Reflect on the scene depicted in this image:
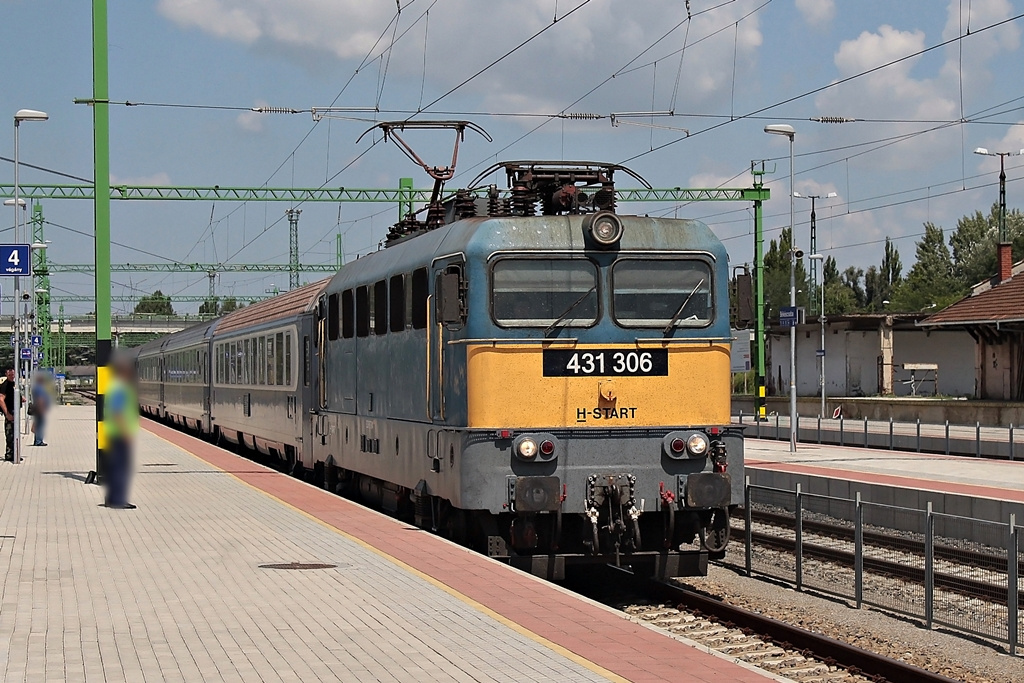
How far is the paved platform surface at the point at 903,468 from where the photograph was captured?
2205 cm

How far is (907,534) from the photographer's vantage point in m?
13.0

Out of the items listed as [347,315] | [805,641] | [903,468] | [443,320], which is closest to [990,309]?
[903,468]

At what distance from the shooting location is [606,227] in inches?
508

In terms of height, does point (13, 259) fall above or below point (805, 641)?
above

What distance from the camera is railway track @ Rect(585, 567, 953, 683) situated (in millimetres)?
9938

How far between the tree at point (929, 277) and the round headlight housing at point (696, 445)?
105 m

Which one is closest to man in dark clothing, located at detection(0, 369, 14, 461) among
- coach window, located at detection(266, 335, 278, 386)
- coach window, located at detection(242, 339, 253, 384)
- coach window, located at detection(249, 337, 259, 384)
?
coach window, located at detection(242, 339, 253, 384)

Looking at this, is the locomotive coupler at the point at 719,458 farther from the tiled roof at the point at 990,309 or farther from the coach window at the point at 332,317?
the tiled roof at the point at 990,309

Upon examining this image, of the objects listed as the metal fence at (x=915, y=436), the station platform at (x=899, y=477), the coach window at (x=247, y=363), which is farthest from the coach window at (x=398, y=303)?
the metal fence at (x=915, y=436)

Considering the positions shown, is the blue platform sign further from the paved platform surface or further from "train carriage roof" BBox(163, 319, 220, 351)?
the paved platform surface

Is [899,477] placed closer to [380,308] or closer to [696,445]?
[380,308]

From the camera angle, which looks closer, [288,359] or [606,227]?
[606,227]

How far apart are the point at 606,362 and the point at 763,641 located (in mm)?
2920

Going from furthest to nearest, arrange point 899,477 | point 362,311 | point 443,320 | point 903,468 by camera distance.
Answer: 1. point 903,468
2. point 899,477
3. point 362,311
4. point 443,320
